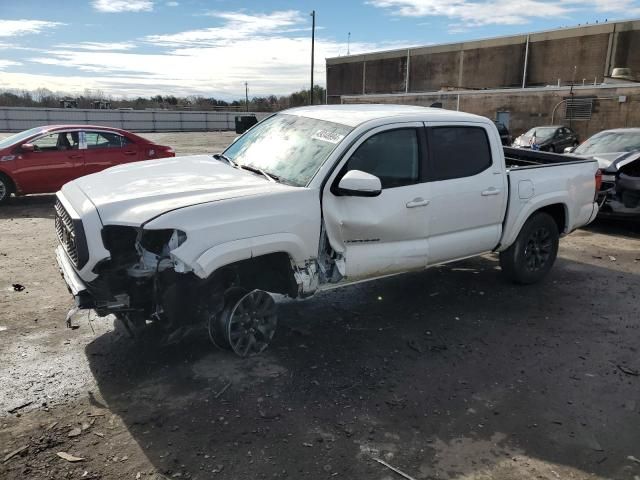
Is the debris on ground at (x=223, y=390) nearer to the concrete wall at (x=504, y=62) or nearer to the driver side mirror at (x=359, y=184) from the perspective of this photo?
the driver side mirror at (x=359, y=184)

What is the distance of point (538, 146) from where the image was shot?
20.7 metres

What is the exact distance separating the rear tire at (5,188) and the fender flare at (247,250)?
8.42 metres

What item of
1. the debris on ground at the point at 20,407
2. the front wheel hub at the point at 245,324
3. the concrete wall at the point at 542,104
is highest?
the concrete wall at the point at 542,104

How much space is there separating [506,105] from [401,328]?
3138 centimetres

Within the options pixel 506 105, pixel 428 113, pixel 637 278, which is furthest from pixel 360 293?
pixel 506 105

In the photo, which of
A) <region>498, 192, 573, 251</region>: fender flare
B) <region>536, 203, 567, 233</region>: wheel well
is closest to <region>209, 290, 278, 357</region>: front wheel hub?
<region>498, 192, 573, 251</region>: fender flare

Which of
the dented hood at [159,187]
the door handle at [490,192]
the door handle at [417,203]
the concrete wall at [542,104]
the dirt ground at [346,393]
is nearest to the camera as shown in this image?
the dirt ground at [346,393]

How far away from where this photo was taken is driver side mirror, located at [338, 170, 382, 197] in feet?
13.1

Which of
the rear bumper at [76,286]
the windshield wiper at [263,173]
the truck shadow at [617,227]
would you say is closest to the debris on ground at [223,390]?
the rear bumper at [76,286]

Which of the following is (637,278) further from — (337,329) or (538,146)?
(538,146)

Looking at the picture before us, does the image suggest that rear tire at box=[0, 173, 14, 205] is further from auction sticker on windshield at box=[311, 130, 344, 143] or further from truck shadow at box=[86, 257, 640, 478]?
auction sticker on windshield at box=[311, 130, 344, 143]

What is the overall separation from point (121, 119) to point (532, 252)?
42229 mm

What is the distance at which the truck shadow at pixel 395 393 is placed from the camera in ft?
10.1

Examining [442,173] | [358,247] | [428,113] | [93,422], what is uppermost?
[428,113]
